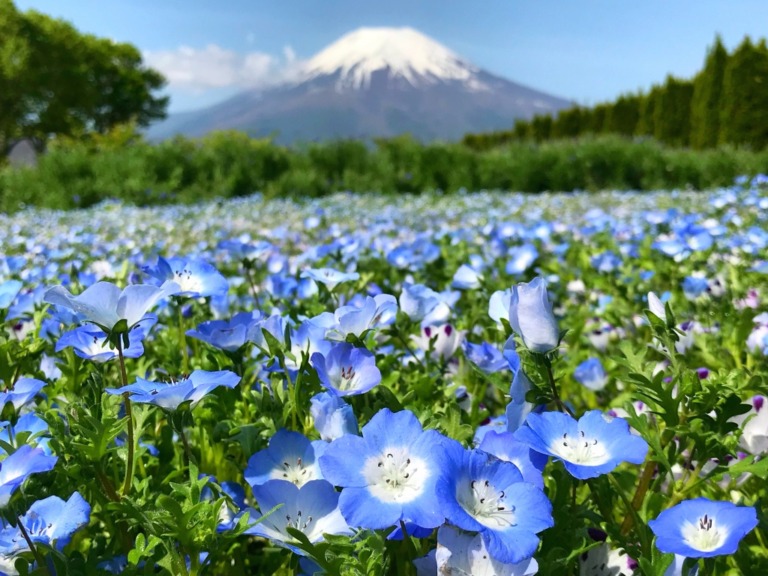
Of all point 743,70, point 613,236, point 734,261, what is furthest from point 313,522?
point 743,70

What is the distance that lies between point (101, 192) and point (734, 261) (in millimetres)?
12444

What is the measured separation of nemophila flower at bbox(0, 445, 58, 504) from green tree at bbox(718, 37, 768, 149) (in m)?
19.6

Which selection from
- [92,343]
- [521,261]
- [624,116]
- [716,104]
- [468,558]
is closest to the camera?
[468,558]

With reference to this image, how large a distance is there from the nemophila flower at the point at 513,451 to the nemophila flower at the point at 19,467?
56cm

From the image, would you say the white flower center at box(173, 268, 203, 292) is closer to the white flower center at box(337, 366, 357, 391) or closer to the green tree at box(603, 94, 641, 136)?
the white flower center at box(337, 366, 357, 391)

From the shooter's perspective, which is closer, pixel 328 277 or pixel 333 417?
pixel 333 417

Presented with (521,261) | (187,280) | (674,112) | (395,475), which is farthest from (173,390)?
(674,112)

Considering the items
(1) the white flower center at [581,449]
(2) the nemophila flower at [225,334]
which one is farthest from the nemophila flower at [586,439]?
(2) the nemophila flower at [225,334]

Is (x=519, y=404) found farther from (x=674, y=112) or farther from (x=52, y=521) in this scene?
(x=674, y=112)

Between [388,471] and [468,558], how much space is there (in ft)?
0.46

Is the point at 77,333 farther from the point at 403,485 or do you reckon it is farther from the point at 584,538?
the point at 584,538

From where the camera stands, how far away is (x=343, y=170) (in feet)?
46.9

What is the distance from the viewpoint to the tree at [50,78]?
35688mm

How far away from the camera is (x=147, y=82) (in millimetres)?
50406
